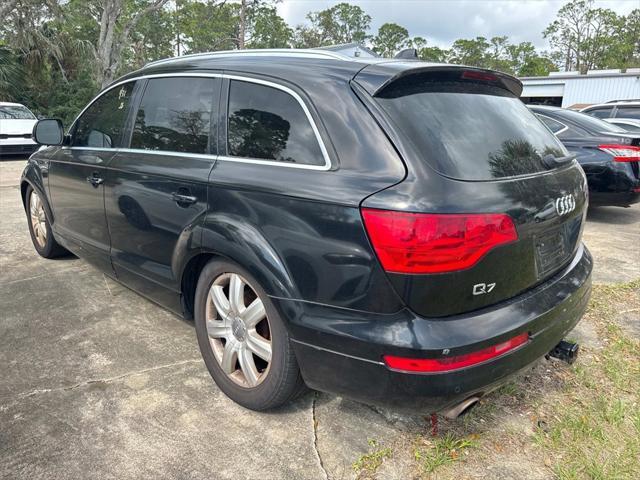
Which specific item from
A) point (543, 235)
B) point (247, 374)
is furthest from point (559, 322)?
point (247, 374)

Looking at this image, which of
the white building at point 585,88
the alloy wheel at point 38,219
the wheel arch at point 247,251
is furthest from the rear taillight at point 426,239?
the white building at point 585,88

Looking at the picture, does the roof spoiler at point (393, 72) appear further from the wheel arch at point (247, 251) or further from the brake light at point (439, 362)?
the brake light at point (439, 362)

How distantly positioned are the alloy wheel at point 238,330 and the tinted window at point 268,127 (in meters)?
0.63

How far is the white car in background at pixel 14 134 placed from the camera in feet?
42.1

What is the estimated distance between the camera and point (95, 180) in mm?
3377

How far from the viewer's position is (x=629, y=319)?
3.65m

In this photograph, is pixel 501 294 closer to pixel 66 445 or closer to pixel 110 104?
pixel 66 445

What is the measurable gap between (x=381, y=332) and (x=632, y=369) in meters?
2.01

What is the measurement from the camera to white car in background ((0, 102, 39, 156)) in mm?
12836

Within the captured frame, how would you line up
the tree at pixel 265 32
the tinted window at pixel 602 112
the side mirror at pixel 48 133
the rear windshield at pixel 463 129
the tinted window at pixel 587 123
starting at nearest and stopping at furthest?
the rear windshield at pixel 463 129 → the side mirror at pixel 48 133 → the tinted window at pixel 587 123 → the tinted window at pixel 602 112 → the tree at pixel 265 32

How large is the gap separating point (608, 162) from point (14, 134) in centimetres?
1360

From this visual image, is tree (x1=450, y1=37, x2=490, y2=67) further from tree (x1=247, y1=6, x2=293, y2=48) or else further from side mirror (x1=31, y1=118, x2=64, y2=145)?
side mirror (x1=31, y1=118, x2=64, y2=145)

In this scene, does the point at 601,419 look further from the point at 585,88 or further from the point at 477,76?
the point at 585,88

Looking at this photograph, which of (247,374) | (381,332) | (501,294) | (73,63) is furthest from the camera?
(73,63)
